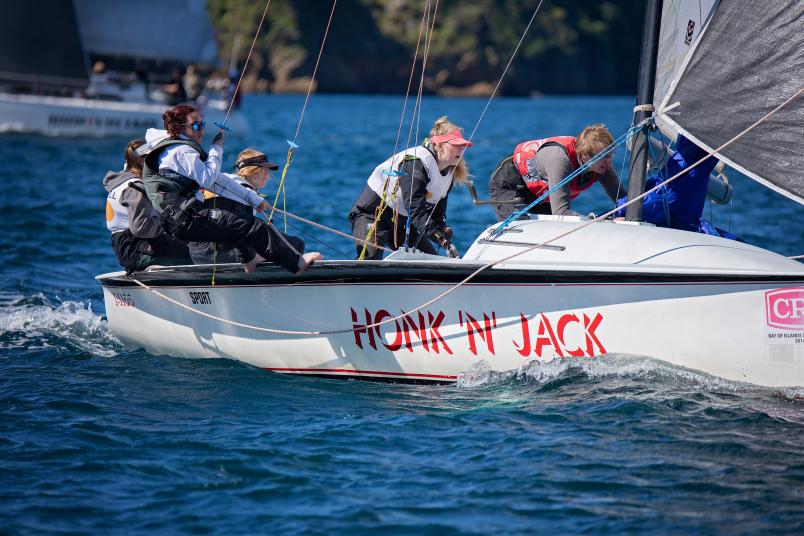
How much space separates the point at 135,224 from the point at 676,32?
371 centimetres

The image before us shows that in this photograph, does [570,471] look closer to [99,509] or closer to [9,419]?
[99,509]

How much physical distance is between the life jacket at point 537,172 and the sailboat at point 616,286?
0.43 meters

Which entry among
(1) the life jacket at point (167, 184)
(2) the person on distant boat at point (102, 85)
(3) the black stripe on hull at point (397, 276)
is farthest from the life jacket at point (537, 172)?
(2) the person on distant boat at point (102, 85)

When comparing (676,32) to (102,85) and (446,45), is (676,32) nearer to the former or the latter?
(102,85)

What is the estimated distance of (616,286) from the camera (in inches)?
232

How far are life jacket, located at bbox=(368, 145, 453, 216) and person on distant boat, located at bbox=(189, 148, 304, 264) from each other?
676 millimetres

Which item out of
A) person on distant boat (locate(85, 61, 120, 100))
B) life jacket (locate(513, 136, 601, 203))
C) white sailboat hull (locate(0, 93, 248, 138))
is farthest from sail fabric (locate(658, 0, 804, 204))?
person on distant boat (locate(85, 61, 120, 100))

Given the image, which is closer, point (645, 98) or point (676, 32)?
point (676, 32)

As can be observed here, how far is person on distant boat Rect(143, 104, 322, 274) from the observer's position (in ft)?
20.8

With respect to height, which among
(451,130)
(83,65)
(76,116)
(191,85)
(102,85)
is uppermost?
(83,65)

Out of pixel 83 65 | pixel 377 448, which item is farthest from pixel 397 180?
pixel 83 65

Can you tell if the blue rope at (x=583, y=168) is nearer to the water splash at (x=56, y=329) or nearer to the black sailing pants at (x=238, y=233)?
the black sailing pants at (x=238, y=233)

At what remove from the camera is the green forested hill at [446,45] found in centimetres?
9325

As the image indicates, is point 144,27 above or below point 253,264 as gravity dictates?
above
